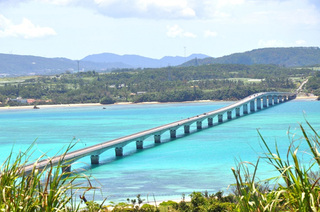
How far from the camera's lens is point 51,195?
957cm

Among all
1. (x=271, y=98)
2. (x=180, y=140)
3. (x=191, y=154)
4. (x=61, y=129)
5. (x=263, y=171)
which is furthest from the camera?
(x=271, y=98)

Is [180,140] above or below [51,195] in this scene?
Result: below

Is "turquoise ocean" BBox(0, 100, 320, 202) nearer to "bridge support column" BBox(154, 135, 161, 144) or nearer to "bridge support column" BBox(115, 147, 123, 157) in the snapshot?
"bridge support column" BBox(115, 147, 123, 157)

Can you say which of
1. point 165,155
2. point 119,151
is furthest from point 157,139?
point 119,151

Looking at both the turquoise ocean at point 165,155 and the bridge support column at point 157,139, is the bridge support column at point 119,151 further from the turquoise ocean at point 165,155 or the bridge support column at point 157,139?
the bridge support column at point 157,139

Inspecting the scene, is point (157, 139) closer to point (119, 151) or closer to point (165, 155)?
point (165, 155)

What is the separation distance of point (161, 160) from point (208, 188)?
19389 millimetres

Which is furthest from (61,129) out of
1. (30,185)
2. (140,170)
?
(30,185)

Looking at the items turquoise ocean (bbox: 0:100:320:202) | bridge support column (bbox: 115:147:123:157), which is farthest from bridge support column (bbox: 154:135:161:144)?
bridge support column (bbox: 115:147:123:157)

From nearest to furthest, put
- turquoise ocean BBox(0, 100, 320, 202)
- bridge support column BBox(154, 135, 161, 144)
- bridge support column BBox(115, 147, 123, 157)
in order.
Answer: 1. turquoise ocean BBox(0, 100, 320, 202)
2. bridge support column BBox(115, 147, 123, 157)
3. bridge support column BBox(154, 135, 161, 144)

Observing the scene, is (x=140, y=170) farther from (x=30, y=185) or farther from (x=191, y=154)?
(x=30, y=185)

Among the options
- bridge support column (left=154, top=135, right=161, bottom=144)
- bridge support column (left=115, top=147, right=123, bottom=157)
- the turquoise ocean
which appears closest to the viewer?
the turquoise ocean

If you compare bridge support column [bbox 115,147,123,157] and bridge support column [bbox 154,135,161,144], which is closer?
bridge support column [bbox 115,147,123,157]

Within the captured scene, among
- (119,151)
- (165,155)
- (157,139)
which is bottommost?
(165,155)
